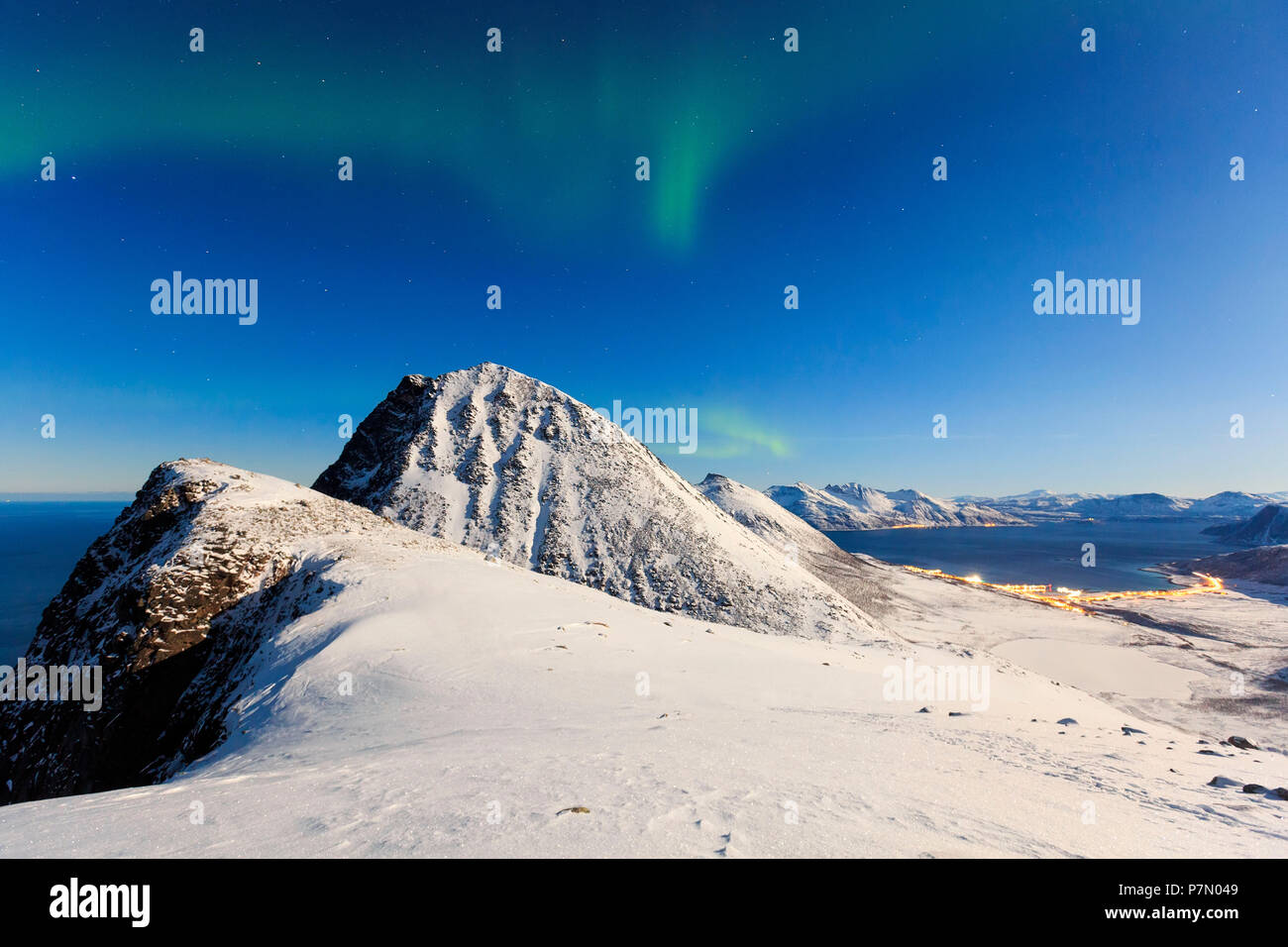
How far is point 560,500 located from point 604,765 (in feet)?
187

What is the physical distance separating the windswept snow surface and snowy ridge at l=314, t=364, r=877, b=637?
2992 centimetres

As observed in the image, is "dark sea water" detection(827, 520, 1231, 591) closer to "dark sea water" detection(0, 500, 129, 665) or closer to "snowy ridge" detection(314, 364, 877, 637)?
"snowy ridge" detection(314, 364, 877, 637)

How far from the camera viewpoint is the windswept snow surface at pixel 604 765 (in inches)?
226

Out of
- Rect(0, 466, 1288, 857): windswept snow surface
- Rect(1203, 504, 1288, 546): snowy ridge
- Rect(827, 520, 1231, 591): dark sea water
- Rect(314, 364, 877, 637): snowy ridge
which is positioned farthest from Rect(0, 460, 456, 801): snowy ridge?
Result: Rect(1203, 504, 1288, 546): snowy ridge

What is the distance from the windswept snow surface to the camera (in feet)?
18.9

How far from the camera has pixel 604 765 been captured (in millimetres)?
8492

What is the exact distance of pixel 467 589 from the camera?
22.8 m

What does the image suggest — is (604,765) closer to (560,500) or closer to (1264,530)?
(560,500)

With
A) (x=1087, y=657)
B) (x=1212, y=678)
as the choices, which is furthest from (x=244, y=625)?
(x=1212, y=678)
